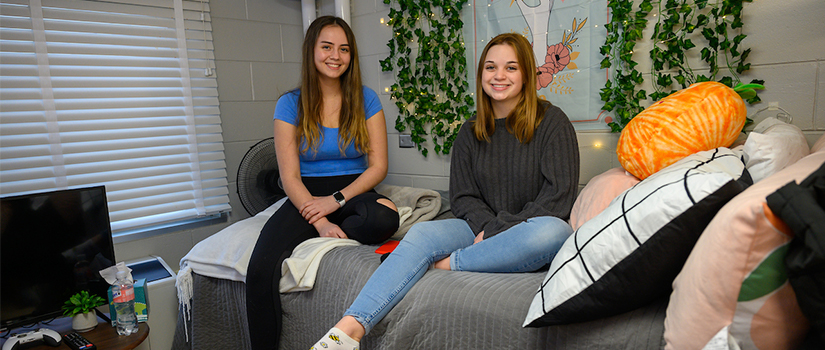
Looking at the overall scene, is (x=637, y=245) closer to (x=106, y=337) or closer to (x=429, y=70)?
(x=106, y=337)

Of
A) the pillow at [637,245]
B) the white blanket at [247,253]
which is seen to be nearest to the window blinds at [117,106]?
the white blanket at [247,253]

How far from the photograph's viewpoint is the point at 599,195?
4.96 ft

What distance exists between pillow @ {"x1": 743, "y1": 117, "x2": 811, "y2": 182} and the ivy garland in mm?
1444

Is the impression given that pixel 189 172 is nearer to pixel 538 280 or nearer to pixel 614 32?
pixel 538 280

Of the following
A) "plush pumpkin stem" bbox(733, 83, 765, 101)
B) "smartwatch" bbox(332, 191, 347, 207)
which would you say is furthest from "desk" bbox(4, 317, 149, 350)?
"plush pumpkin stem" bbox(733, 83, 765, 101)

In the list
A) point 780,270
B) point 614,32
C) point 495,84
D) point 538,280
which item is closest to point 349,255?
point 538,280

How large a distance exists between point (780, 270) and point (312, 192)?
166cm

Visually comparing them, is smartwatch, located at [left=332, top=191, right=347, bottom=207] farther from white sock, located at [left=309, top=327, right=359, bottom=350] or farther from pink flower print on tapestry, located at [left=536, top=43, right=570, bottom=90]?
pink flower print on tapestry, located at [left=536, top=43, right=570, bottom=90]

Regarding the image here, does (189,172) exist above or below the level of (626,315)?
above

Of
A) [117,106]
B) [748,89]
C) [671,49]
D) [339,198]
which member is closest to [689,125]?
[748,89]

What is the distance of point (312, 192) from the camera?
2070mm

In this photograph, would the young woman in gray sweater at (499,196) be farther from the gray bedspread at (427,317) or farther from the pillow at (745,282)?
the pillow at (745,282)

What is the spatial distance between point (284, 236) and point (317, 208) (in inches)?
6.8

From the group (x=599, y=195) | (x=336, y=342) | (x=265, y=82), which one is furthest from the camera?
(x=265, y=82)
